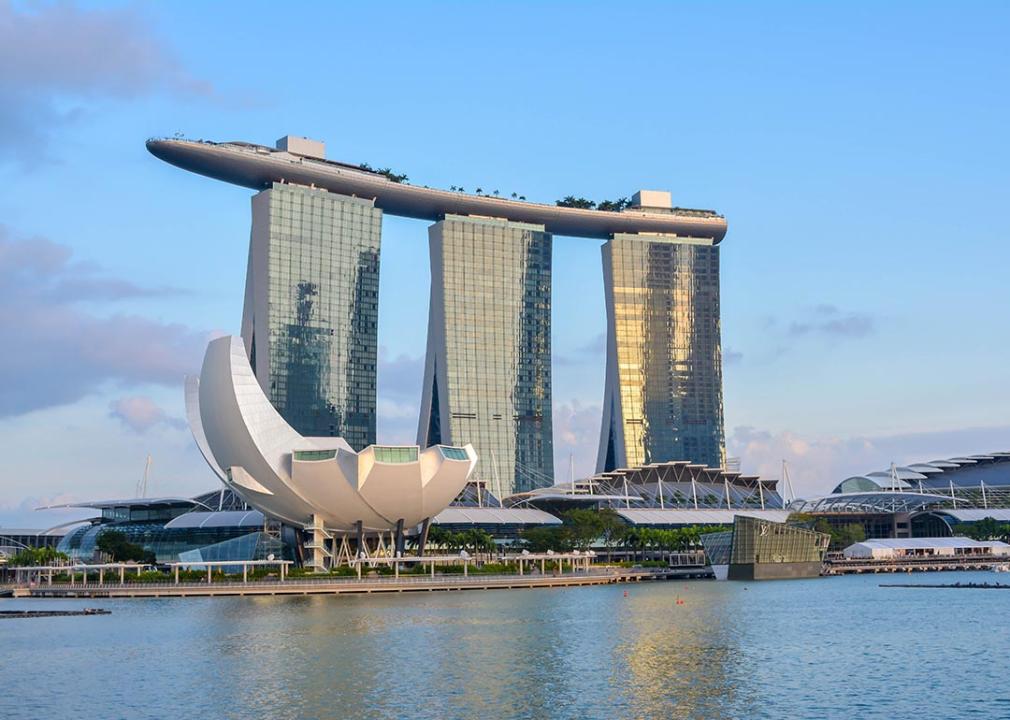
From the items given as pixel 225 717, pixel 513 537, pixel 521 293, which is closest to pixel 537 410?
pixel 521 293

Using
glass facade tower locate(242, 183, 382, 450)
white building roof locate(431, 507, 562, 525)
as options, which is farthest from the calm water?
glass facade tower locate(242, 183, 382, 450)

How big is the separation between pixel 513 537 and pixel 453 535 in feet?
74.9

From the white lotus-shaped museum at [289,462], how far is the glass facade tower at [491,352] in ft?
203

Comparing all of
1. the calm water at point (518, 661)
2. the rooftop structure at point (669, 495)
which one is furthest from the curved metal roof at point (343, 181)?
the calm water at point (518, 661)

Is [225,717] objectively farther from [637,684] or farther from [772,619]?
[772,619]

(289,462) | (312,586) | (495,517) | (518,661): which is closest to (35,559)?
(289,462)

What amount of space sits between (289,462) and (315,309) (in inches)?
2258

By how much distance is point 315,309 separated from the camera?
174250mm

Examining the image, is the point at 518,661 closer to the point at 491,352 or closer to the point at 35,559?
the point at 35,559

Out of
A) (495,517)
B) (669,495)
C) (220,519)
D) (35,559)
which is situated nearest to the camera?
(35,559)

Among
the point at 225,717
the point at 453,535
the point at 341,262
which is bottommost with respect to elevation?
the point at 225,717

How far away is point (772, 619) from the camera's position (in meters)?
78.9

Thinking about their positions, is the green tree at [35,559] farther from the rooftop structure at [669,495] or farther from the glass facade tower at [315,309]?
the rooftop structure at [669,495]

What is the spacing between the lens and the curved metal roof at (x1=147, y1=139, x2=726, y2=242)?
546 feet
